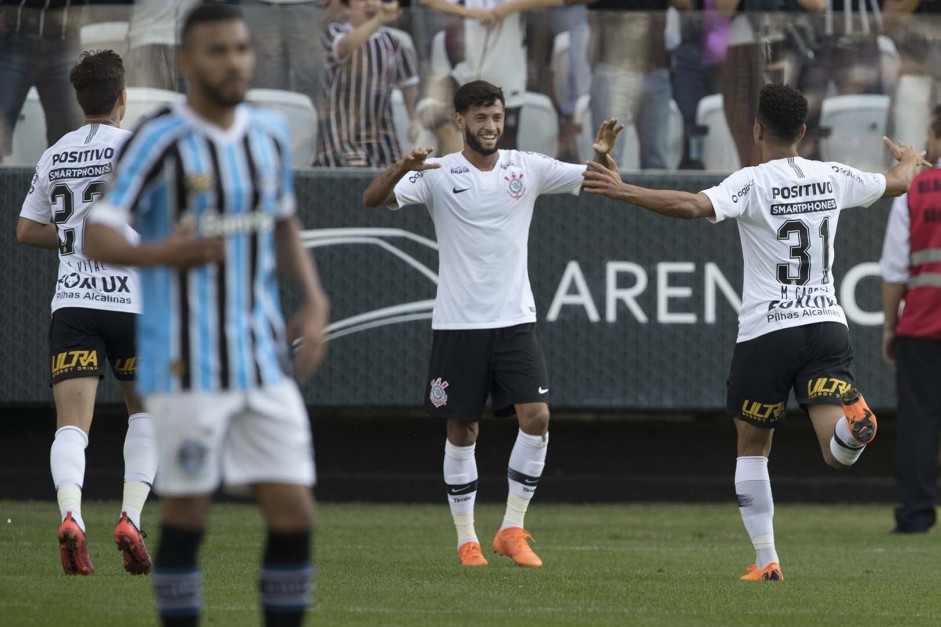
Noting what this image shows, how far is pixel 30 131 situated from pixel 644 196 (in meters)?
5.85

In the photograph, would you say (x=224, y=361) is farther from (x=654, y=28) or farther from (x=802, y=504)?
(x=802, y=504)

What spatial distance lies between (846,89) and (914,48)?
65cm

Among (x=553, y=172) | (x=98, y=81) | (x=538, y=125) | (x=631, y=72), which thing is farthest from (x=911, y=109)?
(x=98, y=81)

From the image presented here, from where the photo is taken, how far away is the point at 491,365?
8195 mm

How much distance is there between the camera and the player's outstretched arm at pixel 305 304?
427cm

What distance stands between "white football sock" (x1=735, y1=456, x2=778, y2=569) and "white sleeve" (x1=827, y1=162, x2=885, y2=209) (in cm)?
136

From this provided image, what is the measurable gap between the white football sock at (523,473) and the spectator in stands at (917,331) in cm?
334

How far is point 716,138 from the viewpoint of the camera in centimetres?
1155

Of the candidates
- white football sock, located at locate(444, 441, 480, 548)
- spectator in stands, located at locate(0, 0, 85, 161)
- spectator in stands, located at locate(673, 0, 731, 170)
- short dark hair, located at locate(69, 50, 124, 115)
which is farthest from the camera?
spectator in stands, located at locate(673, 0, 731, 170)

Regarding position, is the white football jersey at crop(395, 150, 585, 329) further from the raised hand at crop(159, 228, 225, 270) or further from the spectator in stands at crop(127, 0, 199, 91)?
the raised hand at crop(159, 228, 225, 270)

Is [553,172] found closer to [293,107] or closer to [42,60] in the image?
[293,107]

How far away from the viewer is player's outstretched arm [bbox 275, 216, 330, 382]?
4.27m

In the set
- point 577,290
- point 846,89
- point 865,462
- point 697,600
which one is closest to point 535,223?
point 577,290

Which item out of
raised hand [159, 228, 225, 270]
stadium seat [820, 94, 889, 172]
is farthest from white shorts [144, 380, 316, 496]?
stadium seat [820, 94, 889, 172]
